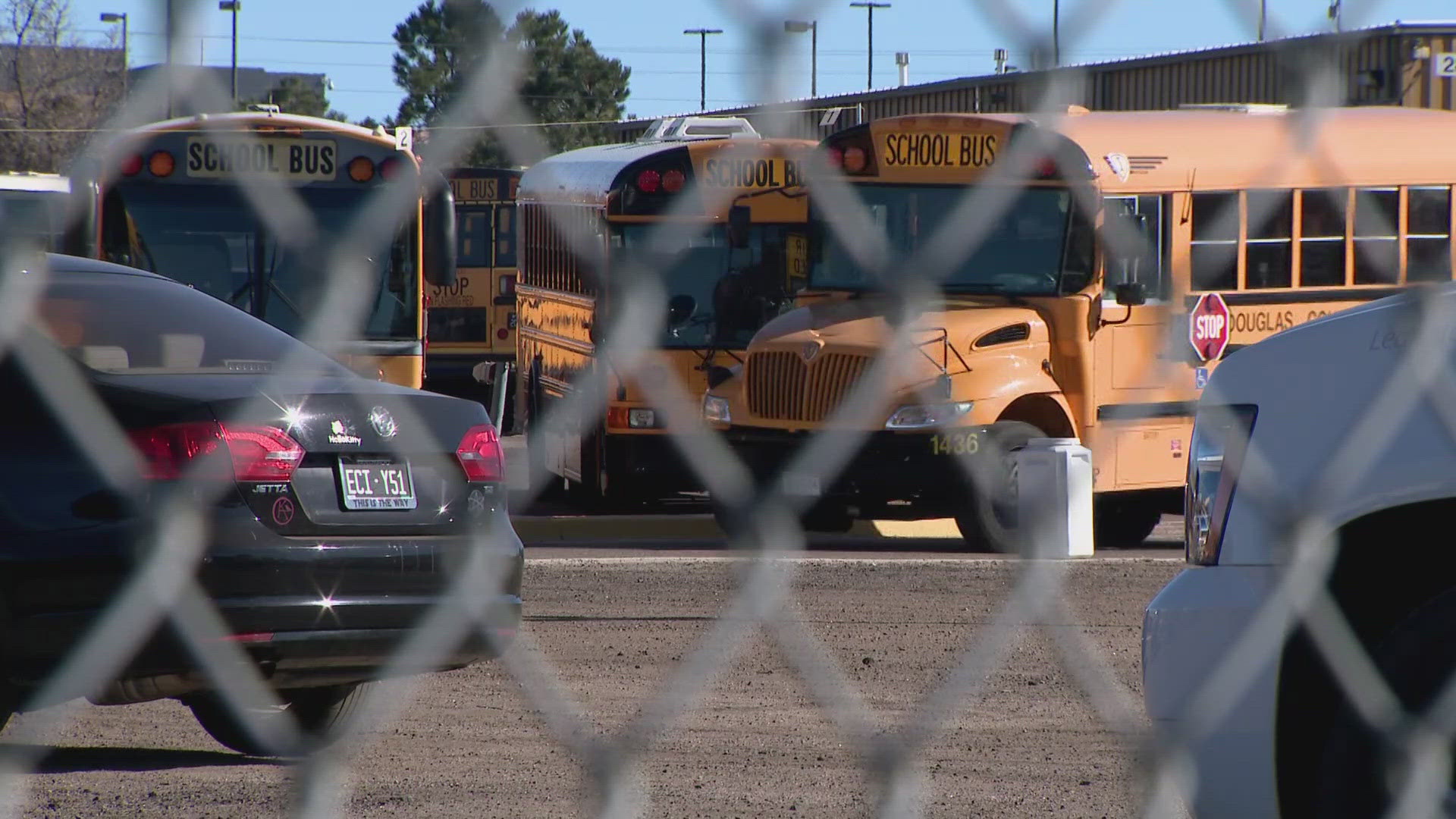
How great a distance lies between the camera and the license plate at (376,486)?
5371 millimetres

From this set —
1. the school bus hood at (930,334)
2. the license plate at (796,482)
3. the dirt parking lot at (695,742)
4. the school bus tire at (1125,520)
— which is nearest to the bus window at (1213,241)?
the school bus hood at (930,334)

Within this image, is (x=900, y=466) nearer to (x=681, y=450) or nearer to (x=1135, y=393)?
(x=1135, y=393)

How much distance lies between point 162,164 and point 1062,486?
6.97 m

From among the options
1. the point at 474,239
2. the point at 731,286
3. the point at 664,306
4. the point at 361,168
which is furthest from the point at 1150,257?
the point at 474,239

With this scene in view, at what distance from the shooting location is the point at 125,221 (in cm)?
636

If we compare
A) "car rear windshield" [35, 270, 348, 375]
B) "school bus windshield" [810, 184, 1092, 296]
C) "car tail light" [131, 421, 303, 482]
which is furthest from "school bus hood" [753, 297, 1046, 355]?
"car rear windshield" [35, 270, 348, 375]

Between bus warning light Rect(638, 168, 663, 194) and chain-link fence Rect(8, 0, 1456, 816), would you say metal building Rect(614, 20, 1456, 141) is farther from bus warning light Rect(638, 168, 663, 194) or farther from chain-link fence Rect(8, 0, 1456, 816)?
bus warning light Rect(638, 168, 663, 194)

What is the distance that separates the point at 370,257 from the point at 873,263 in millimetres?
600

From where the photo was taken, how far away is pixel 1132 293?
10.8 metres

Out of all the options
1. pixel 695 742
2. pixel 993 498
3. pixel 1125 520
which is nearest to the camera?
pixel 695 742

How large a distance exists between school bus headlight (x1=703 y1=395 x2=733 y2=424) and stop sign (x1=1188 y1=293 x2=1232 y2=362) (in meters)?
3.23

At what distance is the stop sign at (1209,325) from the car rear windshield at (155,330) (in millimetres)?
6157

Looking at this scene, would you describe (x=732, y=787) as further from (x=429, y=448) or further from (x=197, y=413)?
(x=197, y=413)

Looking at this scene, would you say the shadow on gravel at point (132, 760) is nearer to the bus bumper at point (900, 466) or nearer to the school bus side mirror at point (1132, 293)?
the bus bumper at point (900, 466)
